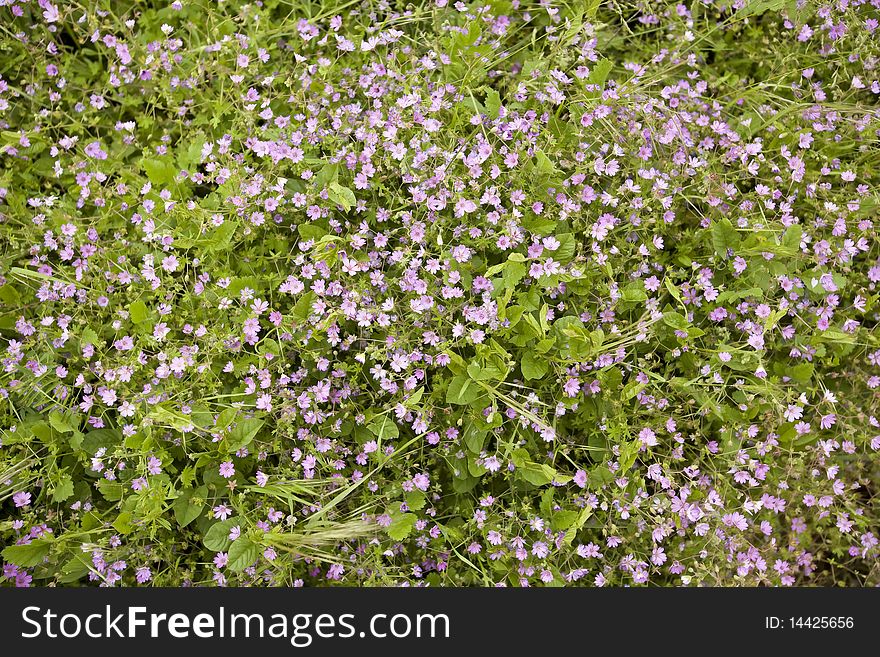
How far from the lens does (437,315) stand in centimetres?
281

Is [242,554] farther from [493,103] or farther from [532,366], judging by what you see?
[493,103]

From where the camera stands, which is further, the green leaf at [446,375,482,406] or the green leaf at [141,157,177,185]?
the green leaf at [141,157,177,185]

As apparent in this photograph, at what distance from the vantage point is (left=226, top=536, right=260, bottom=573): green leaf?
2.64 metres

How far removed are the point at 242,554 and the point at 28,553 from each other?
2.93ft

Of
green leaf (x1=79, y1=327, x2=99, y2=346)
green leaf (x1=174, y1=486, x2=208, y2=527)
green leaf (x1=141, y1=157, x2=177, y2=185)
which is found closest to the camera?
green leaf (x1=174, y1=486, x2=208, y2=527)

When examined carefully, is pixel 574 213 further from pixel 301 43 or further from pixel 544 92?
pixel 301 43

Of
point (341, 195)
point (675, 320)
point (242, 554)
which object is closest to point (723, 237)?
point (675, 320)

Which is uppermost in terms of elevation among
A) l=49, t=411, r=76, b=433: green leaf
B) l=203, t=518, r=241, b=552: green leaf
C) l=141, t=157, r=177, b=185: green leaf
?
l=141, t=157, r=177, b=185: green leaf

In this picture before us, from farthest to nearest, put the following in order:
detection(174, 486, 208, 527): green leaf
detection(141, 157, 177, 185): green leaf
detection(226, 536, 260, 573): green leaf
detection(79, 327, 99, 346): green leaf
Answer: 1. detection(141, 157, 177, 185): green leaf
2. detection(79, 327, 99, 346): green leaf
3. detection(174, 486, 208, 527): green leaf
4. detection(226, 536, 260, 573): green leaf

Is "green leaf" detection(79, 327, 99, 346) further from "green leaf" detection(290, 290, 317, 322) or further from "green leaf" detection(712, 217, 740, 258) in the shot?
"green leaf" detection(712, 217, 740, 258)

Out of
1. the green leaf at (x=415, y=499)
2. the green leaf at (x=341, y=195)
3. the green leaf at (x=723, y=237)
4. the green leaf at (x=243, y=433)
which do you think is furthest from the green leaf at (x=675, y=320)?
the green leaf at (x=243, y=433)

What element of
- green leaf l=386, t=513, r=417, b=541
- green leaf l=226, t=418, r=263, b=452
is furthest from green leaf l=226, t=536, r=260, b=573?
green leaf l=386, t=513, r=417, b=541

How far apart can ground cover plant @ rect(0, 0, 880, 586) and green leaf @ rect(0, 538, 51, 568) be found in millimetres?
19

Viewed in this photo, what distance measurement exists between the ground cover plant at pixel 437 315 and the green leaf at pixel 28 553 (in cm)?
2
